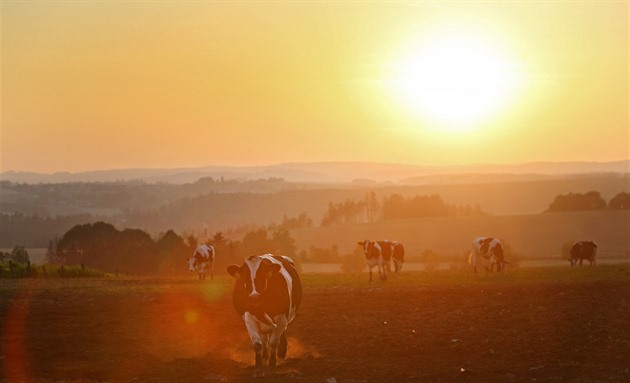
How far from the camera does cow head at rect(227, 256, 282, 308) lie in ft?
62.1

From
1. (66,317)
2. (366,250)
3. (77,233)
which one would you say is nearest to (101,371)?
(66,317)

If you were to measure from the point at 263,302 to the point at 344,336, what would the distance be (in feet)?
15.6

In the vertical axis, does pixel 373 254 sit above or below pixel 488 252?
below

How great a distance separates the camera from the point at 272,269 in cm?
1950

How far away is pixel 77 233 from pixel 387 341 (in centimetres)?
6420

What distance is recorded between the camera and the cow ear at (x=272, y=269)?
63.8ft

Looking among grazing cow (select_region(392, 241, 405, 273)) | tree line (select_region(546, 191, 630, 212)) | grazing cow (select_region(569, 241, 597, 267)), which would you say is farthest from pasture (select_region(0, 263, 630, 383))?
tree line (select_region(546, 191, 630, 212))

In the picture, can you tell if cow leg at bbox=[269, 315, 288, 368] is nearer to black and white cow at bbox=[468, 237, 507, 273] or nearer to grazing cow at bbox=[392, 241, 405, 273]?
black and white cow at bbox=[468, 237, 507, 273]

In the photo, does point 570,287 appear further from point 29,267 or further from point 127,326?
point 29,267

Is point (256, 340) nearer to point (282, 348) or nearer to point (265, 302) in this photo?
point (265, 302)

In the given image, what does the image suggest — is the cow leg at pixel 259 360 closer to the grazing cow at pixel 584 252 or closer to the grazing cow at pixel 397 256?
the grazing cow at pixel 397 256

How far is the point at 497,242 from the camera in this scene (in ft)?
163

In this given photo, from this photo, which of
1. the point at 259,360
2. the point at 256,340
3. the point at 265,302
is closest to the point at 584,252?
the point at 265,302

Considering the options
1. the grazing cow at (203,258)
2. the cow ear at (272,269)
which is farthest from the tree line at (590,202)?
the cow ear at (272,269)
